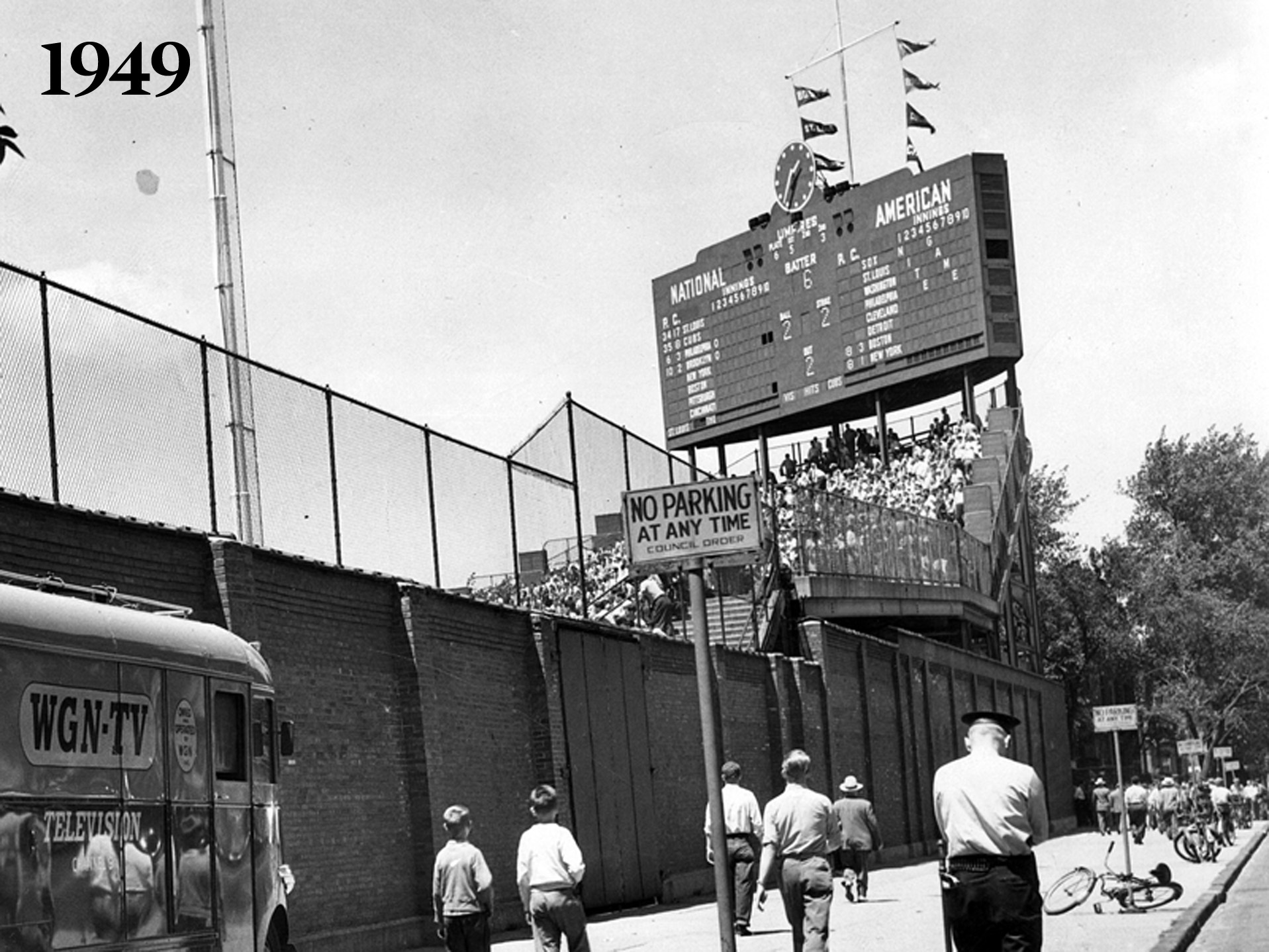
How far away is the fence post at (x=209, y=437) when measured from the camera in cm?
1689

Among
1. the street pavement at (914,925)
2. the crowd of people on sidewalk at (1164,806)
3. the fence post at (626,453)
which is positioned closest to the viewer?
the street pavement at (914,925)

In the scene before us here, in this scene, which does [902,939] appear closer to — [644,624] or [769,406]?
[644,624]

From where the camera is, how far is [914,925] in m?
19.9

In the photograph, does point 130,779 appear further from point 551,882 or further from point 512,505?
point 512,505

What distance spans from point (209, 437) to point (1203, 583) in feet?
246

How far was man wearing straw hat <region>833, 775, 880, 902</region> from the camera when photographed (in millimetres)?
23219

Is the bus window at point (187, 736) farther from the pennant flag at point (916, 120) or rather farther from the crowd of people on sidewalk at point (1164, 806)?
the pennant flag at point (916, 120)

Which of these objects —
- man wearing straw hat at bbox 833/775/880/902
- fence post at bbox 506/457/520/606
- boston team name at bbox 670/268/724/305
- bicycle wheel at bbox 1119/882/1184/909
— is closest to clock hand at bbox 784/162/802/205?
boston team name at bbox 670/268/724/305

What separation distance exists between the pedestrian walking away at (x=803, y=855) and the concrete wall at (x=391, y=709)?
4952mm

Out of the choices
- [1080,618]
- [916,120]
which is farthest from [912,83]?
[1080,618]

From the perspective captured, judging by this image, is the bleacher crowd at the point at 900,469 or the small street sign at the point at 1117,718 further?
the bleacher crowd at the point at 900,469

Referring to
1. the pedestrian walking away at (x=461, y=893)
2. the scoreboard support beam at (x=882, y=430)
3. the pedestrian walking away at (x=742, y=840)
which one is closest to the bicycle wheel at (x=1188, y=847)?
the pedestrian walking away at (x=742, y=840)

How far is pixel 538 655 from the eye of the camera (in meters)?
23.1

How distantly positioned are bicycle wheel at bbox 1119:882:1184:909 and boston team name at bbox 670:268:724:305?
→ 4007cm
